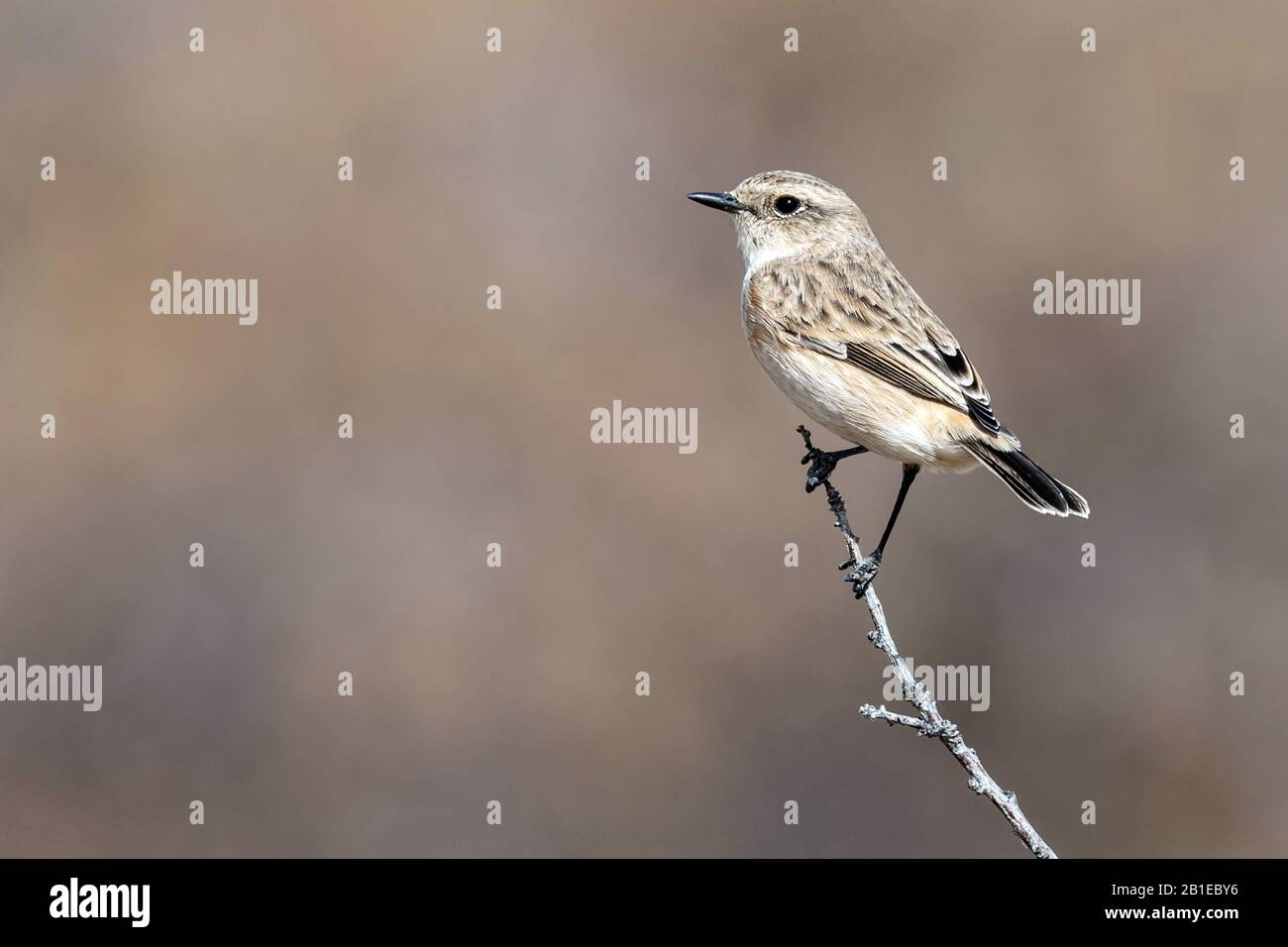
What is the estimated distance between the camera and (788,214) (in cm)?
765

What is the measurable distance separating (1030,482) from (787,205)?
7.02 feet

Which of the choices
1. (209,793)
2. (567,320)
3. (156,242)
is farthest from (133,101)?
(209,793)

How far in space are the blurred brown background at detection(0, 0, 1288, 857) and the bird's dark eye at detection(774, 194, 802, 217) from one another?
5.30 meters

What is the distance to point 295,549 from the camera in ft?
42.8

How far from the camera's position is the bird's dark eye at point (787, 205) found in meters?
7.62

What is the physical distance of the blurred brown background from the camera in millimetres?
12055

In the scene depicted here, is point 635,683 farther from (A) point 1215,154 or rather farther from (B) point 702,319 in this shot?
(A) point 1215,154

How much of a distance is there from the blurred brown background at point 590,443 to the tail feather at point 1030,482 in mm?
5692

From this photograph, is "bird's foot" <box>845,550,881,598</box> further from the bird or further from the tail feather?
the tail feather

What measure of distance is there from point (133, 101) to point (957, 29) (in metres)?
8.73

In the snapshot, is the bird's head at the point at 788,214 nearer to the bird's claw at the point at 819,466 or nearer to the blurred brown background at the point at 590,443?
the bird's claw at the point at 819,466

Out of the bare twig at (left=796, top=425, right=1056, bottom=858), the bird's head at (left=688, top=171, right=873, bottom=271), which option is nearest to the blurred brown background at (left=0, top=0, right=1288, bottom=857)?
the bird's head at (left=688, top=171, right=873, bottom=271)

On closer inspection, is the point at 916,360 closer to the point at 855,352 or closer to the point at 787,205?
the point at 855,352

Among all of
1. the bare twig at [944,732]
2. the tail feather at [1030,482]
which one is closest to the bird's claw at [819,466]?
the tail feather at [1030,482]
